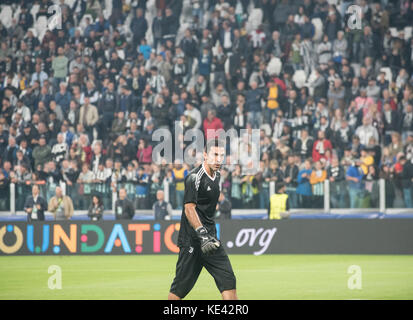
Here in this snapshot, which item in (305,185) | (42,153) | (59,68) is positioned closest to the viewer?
(305,185)

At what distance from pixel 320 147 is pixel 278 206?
275 centimetres

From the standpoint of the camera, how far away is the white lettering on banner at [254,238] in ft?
76.5

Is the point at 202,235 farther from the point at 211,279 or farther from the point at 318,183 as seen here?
the point at 318,183

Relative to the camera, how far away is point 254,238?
923 inches

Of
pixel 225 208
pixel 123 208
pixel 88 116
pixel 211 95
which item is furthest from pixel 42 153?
pixel 225 208

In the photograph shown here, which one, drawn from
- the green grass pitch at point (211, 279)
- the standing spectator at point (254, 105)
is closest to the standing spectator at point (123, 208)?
the green grass pitch at point (211, 279)

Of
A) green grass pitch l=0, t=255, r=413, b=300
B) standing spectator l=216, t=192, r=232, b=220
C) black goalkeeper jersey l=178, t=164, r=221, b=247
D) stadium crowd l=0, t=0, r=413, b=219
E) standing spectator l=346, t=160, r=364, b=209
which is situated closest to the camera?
black goalkeeper jersey l=178, t=164, r=221, b=247

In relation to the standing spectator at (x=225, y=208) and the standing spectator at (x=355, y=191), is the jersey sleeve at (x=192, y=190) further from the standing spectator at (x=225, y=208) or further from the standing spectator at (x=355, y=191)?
the standing spectator at (x=225, y=208)

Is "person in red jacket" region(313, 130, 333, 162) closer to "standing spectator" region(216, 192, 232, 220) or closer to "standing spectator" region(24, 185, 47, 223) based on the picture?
"standing spectator" region(216, 192, 232, 220)

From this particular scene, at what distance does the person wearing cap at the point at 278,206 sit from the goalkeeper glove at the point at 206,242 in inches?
493

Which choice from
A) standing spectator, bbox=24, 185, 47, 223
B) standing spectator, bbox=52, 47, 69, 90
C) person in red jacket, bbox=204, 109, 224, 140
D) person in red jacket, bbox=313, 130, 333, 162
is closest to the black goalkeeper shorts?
person in red jacket, bbox=313, 130, 333, 162

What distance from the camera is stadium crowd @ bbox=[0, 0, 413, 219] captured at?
79.7 ft
